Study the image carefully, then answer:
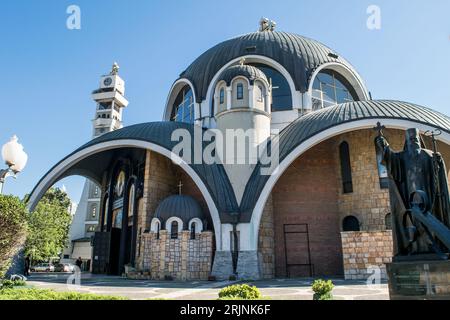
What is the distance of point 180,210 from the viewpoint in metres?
15.7

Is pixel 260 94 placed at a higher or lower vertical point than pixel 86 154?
higher

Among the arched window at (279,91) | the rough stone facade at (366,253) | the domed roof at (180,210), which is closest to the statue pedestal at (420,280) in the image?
the rough stone facade at (366,253)

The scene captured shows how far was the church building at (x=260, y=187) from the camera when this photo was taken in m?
14.8

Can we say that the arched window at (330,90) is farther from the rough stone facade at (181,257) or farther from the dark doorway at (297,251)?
the rough stone facade at (181,257)

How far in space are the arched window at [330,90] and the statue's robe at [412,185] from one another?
1500 centimetres

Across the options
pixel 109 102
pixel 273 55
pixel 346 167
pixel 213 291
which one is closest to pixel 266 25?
pixel 273 55

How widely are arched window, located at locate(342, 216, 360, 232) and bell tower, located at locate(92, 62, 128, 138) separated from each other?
36.3 metres

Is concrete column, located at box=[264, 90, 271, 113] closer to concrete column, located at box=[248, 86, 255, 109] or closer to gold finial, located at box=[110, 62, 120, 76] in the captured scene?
concrete column, located at box=[248, 86, 255, 109]

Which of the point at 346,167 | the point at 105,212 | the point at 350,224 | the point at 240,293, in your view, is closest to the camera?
the point at 240,293

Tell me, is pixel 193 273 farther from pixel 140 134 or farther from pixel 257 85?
pixel 257 85

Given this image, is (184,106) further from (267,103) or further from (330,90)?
(330,90)

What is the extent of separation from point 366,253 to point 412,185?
8462mm

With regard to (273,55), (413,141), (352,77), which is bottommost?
(413,141)
